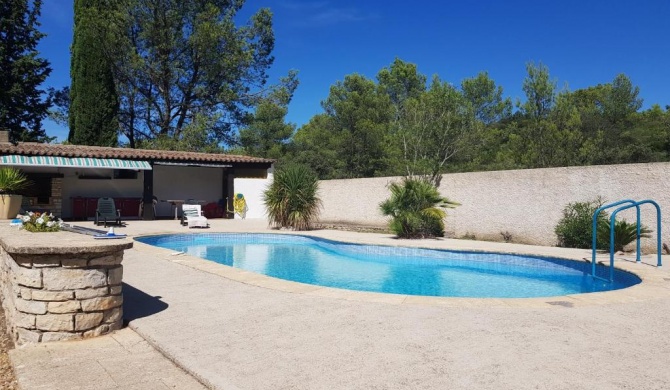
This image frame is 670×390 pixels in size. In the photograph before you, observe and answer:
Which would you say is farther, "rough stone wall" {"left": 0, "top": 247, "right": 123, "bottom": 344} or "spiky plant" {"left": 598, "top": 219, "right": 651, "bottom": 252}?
"spiky plant" {"left": 598, "top": 219, "right": 651, "bottom": 252}

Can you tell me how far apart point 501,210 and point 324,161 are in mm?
21967

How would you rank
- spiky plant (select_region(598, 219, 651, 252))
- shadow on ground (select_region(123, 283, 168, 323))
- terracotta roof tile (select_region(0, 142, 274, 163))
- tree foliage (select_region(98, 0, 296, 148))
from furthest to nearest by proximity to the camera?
tree foliage (select_region(98, 0, 296, 148))
terracotta roof tile (select_region(0, 142, 274, 163))
spiky plant (select_region(598, 219, 651, 252))
shadow on ground (select_region(123, 283, 168, 323))

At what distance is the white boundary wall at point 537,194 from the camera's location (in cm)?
1241

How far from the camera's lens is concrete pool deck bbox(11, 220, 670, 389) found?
3.73m

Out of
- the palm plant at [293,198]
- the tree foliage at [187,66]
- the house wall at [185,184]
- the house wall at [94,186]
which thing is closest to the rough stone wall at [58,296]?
the palm plant at [293,198]

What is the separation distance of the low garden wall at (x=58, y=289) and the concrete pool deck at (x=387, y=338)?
227 mm

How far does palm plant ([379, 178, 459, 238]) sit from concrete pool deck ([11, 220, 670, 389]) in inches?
355

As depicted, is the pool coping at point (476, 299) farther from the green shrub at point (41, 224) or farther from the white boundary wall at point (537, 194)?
the white boundary wall at point (537, 194)

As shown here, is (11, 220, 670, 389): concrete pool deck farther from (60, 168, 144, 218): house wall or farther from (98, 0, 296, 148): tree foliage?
(98, 0, 296, 148): tree foliage

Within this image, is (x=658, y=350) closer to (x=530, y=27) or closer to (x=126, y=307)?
(x=126, y=307)

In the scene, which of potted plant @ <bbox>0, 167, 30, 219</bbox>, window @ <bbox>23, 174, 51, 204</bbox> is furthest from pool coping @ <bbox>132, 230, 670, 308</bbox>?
window @ <bbox>23, 174, 51, 204</bbox>

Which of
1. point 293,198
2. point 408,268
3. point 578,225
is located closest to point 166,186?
point 293,198

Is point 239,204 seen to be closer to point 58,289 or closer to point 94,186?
point 94,186

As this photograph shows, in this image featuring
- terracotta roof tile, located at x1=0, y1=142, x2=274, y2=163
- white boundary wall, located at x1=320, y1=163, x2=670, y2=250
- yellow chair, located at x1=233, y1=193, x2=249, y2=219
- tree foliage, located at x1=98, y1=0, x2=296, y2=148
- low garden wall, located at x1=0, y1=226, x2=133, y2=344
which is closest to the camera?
low garden wall, located at x1=0, y1=226, x2=133, y2=344
